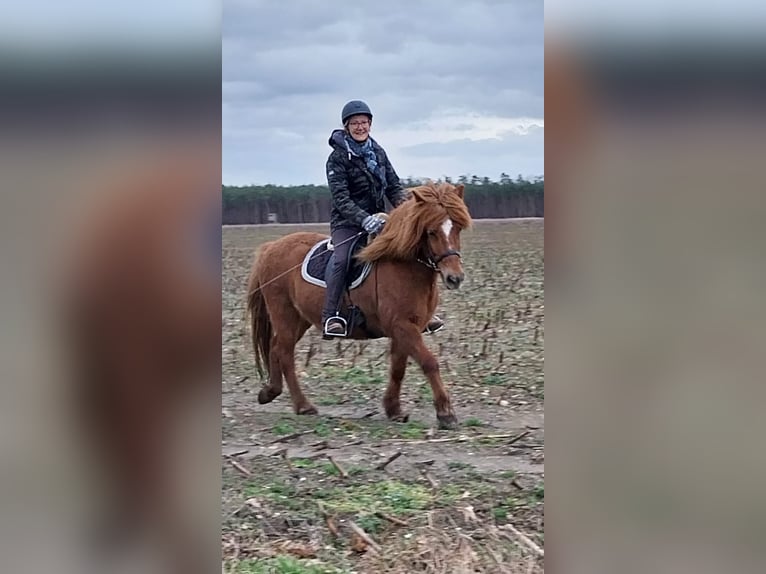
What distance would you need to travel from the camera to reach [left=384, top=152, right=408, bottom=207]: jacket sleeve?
2201 mm

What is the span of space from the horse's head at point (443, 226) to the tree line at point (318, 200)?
30 millimetres

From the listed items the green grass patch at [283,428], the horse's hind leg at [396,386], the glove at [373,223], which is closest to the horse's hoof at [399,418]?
the horse's hind leg at [396,386]

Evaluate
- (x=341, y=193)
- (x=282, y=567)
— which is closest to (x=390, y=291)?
(x=341, y=193)

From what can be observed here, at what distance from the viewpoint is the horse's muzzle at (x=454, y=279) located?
233cm

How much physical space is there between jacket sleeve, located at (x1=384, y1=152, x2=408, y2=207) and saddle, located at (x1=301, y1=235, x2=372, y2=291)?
0.18 m

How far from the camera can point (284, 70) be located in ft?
6.96

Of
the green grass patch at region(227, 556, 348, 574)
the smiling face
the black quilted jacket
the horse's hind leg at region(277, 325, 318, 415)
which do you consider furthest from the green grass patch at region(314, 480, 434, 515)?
the smiling face
